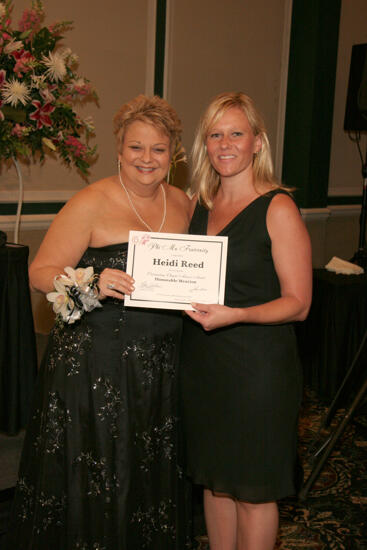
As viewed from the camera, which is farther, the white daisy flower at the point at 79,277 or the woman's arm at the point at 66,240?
the woman's arm at the point at 66,240

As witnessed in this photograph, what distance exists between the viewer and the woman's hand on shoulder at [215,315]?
1.84m

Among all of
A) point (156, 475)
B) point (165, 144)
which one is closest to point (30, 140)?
point (165, 144)

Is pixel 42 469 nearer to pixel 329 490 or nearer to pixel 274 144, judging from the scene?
pixel 329 490

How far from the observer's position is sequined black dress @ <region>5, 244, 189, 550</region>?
2.08 m

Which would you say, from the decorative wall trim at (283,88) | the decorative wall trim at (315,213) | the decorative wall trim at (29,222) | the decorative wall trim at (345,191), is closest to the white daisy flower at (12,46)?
the decorative wall trim at (29,222)

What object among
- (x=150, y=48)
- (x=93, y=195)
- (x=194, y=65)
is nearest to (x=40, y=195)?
(x=150, y=48)

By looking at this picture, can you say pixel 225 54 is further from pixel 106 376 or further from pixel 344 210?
pixel 106 376

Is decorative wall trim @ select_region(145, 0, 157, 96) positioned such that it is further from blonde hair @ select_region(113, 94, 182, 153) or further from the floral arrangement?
blonde hair @ select_region(113, 94, 182, 153)

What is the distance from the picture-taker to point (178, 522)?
2.26 m

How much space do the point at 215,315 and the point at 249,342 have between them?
23 cm

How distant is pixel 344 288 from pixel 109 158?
2.07 meters

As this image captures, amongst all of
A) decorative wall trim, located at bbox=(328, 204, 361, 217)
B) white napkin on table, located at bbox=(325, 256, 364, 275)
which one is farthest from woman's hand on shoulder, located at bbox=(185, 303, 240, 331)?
decorative wall trim, located at bbox=(328, 204, 361, 217)

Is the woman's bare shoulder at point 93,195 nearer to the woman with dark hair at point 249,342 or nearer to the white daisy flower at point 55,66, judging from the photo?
the woman with dark hair at point 249,342

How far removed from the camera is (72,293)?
6.01 ft
